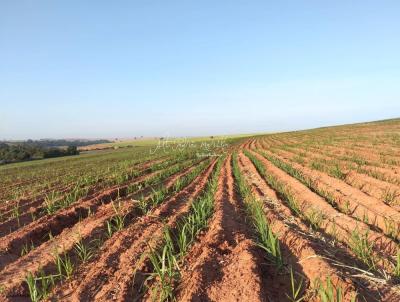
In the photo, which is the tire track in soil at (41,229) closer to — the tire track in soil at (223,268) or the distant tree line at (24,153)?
the tire track in soil at (223,268)

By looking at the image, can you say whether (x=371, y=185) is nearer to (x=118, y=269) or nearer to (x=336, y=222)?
(x=336, y=222)

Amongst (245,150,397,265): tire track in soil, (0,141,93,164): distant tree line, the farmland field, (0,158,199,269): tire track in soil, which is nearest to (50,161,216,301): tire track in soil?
the farmland field

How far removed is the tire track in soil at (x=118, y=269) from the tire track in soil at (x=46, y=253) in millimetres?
600

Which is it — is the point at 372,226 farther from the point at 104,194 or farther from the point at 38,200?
the point at 38,200

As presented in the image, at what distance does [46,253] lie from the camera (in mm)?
6062

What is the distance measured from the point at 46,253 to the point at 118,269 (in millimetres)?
1709

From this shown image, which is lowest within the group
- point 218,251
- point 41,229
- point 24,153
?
point 24,153

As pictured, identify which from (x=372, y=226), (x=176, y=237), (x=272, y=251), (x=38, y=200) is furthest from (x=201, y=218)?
(x=38, y=200)

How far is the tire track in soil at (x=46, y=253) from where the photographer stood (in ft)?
15.8

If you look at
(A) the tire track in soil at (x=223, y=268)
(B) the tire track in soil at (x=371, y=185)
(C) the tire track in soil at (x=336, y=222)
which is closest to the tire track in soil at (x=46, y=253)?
(A) the tire track in soil at (x=223, y=268)

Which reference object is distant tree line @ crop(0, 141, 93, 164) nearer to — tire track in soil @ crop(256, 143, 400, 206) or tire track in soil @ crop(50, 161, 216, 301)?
tire track in soil @ crop(256, 143, 400, 206)

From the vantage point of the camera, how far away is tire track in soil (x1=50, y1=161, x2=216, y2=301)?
171 inches

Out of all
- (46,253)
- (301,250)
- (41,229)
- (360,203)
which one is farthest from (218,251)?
(360,203)

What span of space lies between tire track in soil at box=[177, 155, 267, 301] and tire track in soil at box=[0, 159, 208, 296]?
2.06 metres
